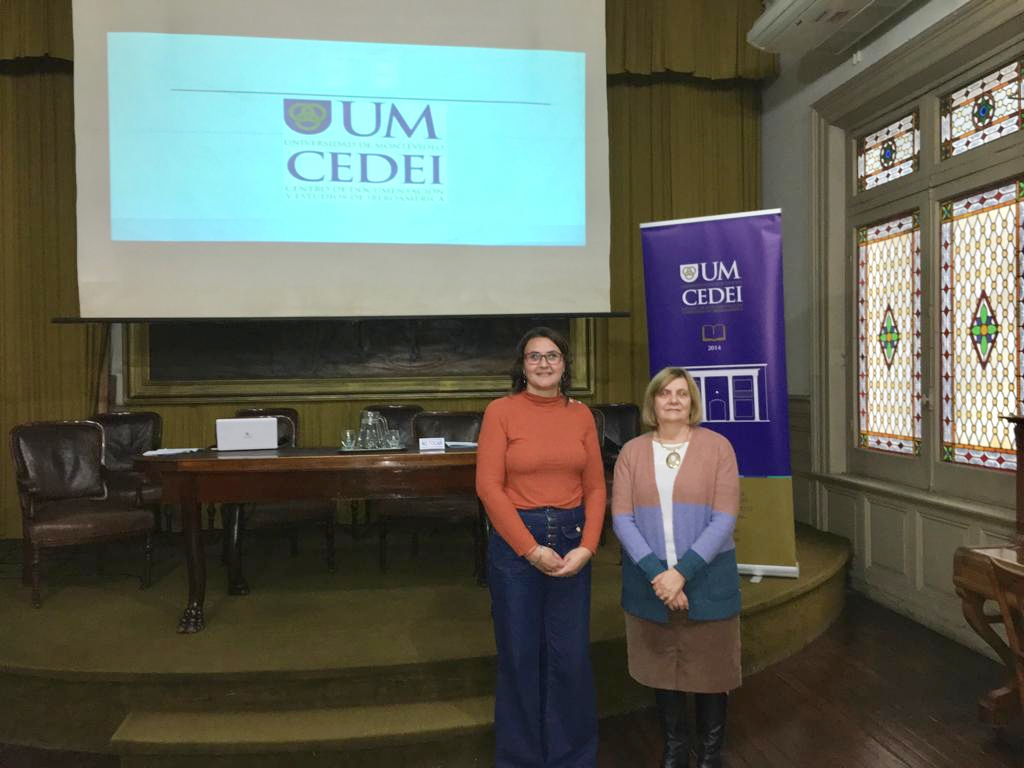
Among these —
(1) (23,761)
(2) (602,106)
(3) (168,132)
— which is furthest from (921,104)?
(1) (23,761)

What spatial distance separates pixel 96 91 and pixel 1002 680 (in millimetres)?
5475

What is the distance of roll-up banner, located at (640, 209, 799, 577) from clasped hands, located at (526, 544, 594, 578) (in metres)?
1.69

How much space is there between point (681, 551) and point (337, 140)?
3409 mm

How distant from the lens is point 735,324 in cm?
355

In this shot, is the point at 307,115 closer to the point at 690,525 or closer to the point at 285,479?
the point at 285,479

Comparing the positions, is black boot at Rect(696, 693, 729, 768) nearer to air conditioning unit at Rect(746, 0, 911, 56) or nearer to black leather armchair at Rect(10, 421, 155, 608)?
black leather armchair at Rect(10, 421, 155, 608)

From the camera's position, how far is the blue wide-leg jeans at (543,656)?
2123 mm

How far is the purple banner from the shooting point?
3523 mm

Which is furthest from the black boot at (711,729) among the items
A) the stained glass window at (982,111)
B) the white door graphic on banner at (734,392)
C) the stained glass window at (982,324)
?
the stained glass window at (982,111)

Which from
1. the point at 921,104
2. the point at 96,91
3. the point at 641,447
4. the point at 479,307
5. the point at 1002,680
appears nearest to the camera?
the point at 641,447

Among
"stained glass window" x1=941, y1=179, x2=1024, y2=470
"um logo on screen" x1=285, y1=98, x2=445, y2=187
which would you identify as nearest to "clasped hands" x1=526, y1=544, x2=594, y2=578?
"stained glass window" x1=941, y1=179, x2=1024, y2=470

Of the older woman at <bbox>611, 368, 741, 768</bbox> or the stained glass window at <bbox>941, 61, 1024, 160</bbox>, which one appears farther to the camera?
the stained glass window at <bbox>941, 61, 1024, 160</bbox>

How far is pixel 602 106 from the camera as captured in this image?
4.75m

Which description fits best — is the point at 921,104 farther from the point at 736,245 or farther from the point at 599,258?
the point at 599,258
